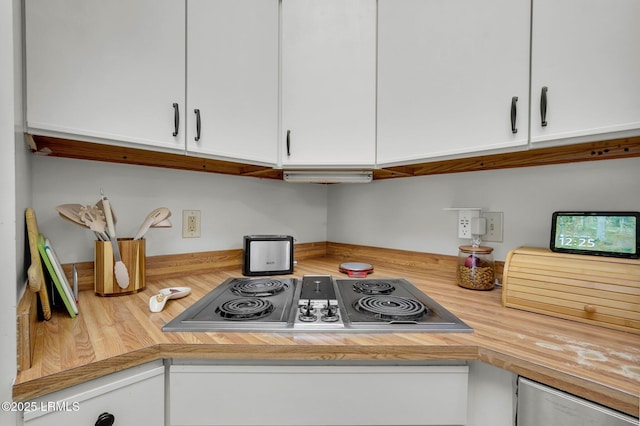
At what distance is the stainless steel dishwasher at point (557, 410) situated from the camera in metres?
0.54

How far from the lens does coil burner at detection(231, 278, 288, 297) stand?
3.56ft

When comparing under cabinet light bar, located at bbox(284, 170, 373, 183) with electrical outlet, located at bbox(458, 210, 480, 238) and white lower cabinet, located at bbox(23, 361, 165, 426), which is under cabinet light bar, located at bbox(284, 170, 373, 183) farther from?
white lower cabinet, located at bbox(23, 361, 165, 426)

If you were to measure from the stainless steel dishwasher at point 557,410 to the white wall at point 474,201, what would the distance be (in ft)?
2.15

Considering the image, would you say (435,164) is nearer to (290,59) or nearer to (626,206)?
(626,206)

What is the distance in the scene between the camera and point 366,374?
72 centimetres

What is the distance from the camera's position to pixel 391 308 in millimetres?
889

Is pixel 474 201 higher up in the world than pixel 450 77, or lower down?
lower down

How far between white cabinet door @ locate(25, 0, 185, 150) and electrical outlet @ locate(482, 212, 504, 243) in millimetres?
1271

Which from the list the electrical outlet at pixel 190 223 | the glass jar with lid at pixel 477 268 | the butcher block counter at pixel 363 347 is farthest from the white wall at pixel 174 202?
the glass jar with lid at pixel 477 268

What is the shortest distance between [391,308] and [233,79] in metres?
1.02

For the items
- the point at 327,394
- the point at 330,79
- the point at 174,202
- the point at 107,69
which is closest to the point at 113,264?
the point at 174,202

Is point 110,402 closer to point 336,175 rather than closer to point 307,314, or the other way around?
point 307,314

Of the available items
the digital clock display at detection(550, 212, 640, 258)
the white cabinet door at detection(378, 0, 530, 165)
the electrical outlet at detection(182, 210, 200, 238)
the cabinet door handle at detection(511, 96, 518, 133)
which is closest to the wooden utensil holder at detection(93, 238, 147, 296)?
the electrical outlet at detection(182, 210, 200, 238)

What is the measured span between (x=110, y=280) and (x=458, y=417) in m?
1.17
